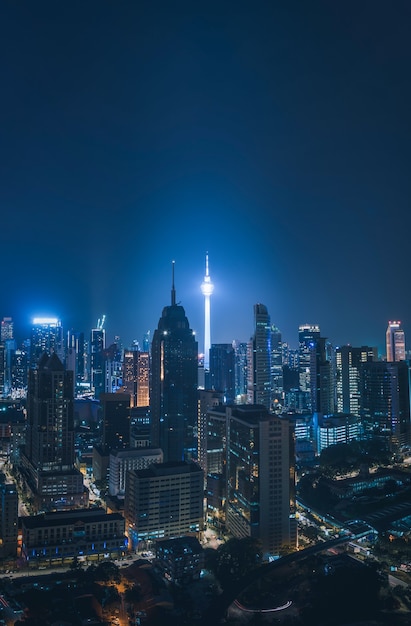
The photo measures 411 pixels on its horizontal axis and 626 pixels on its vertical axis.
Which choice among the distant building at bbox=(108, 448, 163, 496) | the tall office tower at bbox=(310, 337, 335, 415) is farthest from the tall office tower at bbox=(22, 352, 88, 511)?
the tall office tower at bbox=(310, 337, 335, 415)

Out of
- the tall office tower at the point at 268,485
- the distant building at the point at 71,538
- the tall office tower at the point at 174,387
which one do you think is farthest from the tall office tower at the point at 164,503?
the tall office tower at the point at 174,387

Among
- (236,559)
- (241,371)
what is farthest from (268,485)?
(241,371)

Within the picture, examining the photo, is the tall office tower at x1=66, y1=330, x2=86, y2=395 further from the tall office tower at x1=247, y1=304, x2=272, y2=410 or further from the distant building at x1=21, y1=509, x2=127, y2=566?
the distant building at x1=21, y1=509, x2=127, y2=566

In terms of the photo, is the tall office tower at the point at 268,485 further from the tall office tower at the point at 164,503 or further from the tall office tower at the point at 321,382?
the tall office tower at the point at 321,382

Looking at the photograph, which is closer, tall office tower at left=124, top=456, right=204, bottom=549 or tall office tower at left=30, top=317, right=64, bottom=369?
tall office tower at left=124, top=456, right=204, bottom=549

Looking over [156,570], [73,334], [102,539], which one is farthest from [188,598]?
[73,334]

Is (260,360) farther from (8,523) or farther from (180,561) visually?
(180,561)

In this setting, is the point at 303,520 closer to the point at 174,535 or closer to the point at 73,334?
the point at 174,535
